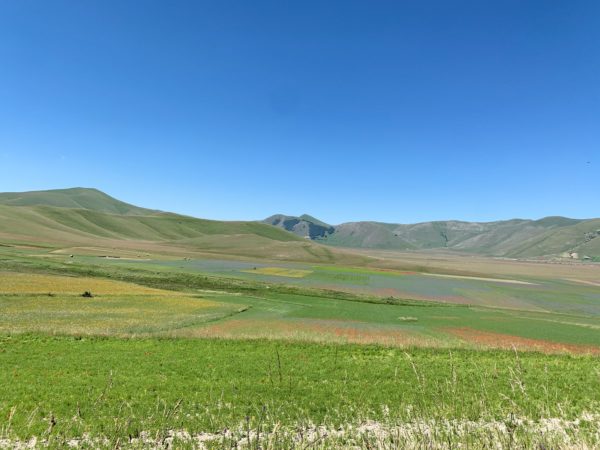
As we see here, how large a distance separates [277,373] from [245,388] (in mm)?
3934

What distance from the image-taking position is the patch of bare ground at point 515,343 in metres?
39.9

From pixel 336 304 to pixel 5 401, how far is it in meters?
60.2

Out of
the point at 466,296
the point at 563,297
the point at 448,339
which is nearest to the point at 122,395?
the point at 448,339

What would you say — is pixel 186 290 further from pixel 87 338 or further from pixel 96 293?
pixel 87 338

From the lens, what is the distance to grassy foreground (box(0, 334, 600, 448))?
16.0 m

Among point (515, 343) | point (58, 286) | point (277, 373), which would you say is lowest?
point (515, 343)

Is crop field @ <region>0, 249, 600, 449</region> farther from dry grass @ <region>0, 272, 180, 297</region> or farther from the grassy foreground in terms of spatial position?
dry grass @ <region>0, 272, 180, 297</region>

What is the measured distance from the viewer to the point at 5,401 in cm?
1919

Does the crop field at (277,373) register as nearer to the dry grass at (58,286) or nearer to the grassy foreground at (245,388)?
the grassy foreground at (245,388)

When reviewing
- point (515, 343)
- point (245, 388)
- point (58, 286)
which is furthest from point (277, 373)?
point (58, 286)

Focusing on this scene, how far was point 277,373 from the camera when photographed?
26.3 meters

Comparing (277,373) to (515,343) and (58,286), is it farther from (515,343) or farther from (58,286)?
(58,286)

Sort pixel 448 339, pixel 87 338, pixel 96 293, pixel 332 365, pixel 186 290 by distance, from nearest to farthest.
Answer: pixel 332 365, pixel 87 338, pixel 448 339, pixel 96 293, pixel 186 290

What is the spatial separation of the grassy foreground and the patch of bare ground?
5341 mm
